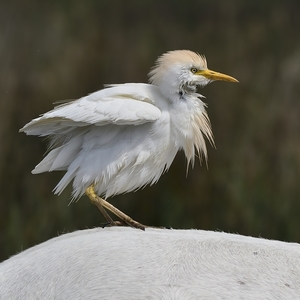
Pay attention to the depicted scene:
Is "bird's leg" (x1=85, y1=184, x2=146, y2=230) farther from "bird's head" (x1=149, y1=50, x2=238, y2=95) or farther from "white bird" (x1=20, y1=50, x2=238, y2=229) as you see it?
"bird's head" (x1=149, y1=50, x2=238, y2=95)

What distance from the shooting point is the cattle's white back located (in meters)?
0.84

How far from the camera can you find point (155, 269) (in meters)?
0.87

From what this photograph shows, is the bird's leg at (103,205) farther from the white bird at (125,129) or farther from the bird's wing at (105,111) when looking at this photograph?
the bird's wing at (105,111)

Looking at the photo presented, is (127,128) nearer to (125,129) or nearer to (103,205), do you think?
(125,129)

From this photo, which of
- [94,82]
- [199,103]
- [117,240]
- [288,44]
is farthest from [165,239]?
[288,44]

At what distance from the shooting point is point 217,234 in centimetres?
106

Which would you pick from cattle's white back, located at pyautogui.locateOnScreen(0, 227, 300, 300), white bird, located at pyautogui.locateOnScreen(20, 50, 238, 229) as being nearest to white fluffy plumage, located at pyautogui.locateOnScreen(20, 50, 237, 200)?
white bird, located at pyautogui.locateOnScreen(20, 50, 238, 229)

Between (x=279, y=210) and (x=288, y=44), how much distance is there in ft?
2.70

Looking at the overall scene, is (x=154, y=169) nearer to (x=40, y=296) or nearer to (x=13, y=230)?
(x=40, y=296)

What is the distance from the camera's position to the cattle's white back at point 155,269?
840mm

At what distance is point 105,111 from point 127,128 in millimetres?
88

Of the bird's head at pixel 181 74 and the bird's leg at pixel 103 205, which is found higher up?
the bird's head at pixel 181 74

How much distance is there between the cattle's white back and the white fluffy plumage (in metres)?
0.35

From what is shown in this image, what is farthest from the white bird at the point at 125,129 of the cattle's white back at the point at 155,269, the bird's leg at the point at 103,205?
the cattle's white back at the point at 155,269
